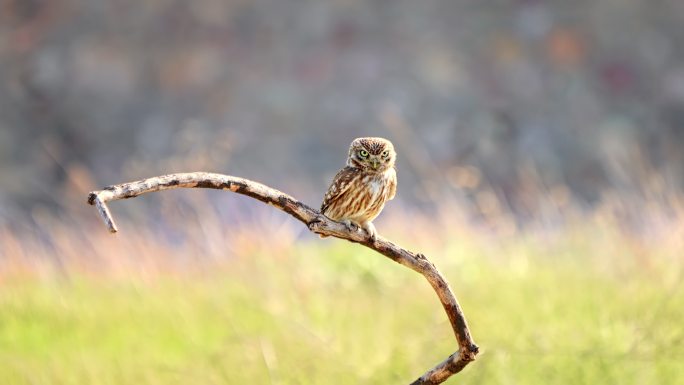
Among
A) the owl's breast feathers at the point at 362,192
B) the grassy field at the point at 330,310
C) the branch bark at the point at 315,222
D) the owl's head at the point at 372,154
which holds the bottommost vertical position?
the branch bark at the point at 315,222

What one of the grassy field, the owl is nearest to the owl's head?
the owl

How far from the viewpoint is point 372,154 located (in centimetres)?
114

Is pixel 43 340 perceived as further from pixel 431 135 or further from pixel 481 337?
pixel 431 135

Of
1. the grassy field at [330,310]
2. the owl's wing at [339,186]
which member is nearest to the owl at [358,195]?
the owl's wing at [339,186]

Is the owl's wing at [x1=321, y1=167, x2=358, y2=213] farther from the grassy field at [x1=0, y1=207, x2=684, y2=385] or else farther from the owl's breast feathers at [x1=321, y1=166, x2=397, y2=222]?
the grassy field at [x1=0, y1=207, x2=684, y2=385]

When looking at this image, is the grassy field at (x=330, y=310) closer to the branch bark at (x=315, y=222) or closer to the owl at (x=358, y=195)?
the owl at (x=358, y=195)

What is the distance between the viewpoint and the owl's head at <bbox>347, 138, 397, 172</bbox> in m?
1.12

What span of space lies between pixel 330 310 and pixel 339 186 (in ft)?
9.23

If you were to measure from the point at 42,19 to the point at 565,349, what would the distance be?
28.3 ft

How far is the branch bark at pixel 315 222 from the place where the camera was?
780 mm

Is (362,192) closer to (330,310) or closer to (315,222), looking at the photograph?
(315,222)

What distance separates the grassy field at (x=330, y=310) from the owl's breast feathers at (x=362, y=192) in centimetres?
53

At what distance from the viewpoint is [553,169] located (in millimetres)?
9914

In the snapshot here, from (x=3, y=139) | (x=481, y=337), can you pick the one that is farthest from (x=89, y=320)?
(x=3, y=139)
